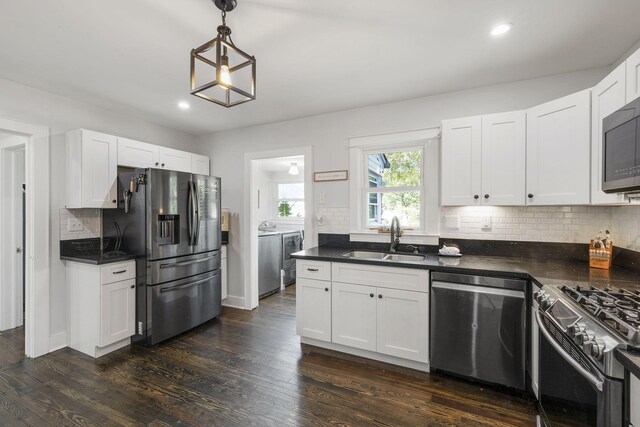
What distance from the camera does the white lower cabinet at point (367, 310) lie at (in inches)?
93.8

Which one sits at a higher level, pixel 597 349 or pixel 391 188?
pixel 391 188

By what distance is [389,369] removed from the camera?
2.47 metres

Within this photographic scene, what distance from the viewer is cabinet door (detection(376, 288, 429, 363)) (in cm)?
236

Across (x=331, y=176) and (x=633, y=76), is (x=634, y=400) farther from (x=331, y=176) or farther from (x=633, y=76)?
(x=331, y=176)

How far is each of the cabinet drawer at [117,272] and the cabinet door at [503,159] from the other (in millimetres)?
3401

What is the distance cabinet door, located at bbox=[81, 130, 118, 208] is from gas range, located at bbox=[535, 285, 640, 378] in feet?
12.2

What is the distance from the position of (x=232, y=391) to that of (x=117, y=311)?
147cm

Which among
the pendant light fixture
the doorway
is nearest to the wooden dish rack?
the pendant light fixture

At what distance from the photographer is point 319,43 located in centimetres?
201

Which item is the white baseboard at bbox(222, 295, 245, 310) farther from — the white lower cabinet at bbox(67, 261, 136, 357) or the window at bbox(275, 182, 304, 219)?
the window at bbox(275, 182, 304, 219)

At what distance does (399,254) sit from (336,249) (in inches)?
28.5

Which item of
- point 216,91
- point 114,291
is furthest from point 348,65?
point 114,291

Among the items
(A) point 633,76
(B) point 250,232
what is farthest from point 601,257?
(B) point 250,232

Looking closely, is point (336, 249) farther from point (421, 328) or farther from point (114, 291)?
point (114, 291)
